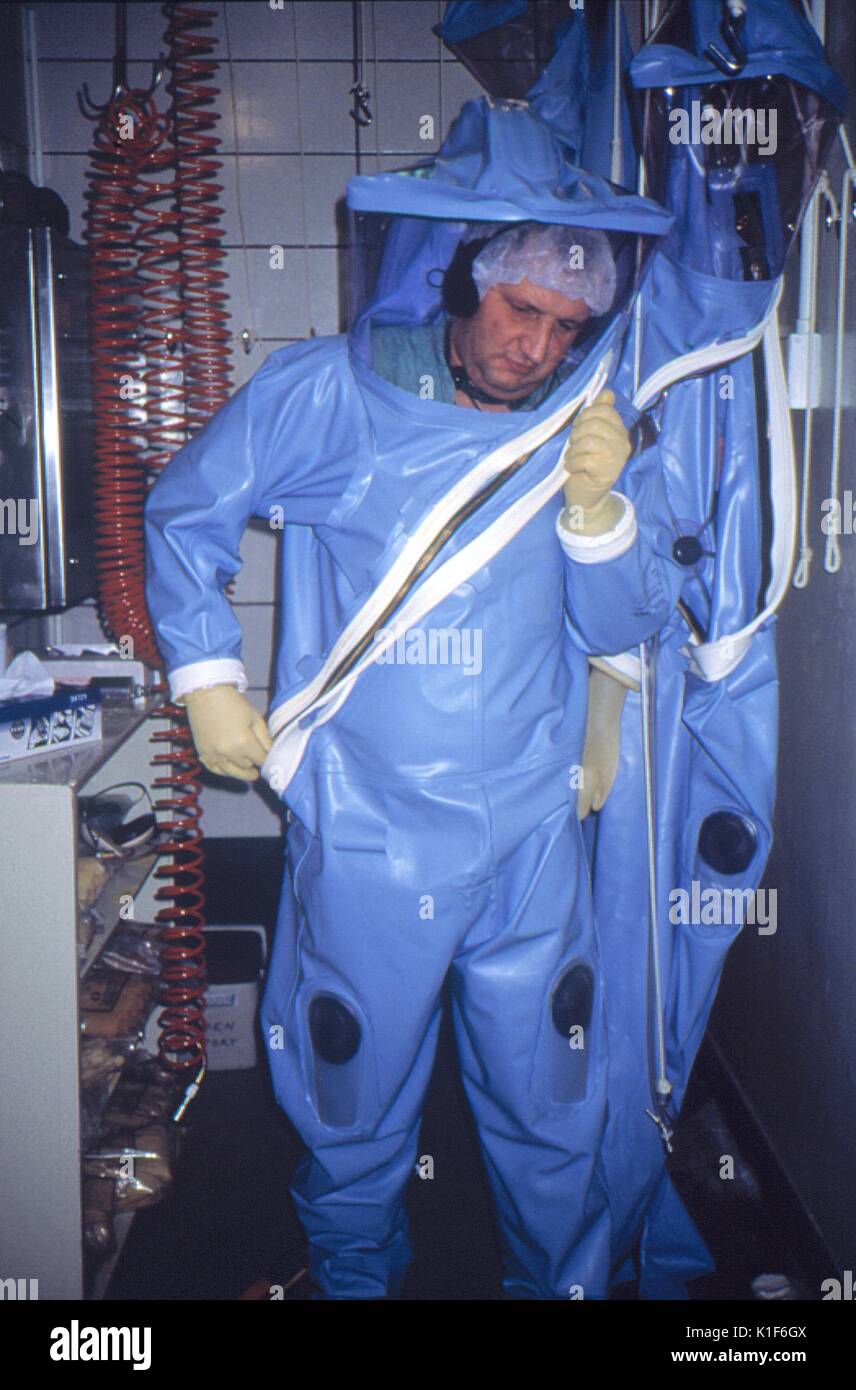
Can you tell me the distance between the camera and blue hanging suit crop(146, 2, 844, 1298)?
1.46 m

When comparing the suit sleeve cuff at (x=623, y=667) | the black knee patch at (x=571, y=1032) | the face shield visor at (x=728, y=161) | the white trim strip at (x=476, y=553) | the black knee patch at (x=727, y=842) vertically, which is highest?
the face shield visor at (x=728, y=161)

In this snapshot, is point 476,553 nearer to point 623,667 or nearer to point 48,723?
point 623,667

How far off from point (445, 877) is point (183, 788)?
2.57 ft

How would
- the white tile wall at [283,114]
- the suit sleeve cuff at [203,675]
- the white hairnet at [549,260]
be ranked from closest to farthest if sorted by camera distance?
1. the white hairnet at [549,260]
2. the suit sleeve cuff at [203,675]
3. the white tile wall at [283,114]

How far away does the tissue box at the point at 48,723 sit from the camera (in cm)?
152

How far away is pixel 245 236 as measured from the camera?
94.3 inches

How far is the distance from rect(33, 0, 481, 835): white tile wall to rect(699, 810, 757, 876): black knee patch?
5.09 feet

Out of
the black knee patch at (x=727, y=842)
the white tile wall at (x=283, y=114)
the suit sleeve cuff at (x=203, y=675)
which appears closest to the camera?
the suit sleeve cuff at (x=203, y=675)

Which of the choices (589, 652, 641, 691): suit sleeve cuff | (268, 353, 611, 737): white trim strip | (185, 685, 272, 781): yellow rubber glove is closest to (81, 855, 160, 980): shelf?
(185, 685, 272, 781): yellow rubber glove

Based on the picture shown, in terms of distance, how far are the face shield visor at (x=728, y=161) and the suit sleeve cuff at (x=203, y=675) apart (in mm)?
954

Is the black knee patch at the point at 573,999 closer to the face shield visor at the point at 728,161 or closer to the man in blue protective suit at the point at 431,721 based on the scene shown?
the man in blue protective suit at the point at 431,721

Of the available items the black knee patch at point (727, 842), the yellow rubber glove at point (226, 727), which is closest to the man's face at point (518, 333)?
the yellow rubber glove at point (226, 727)

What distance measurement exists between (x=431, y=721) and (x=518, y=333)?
0.58m
